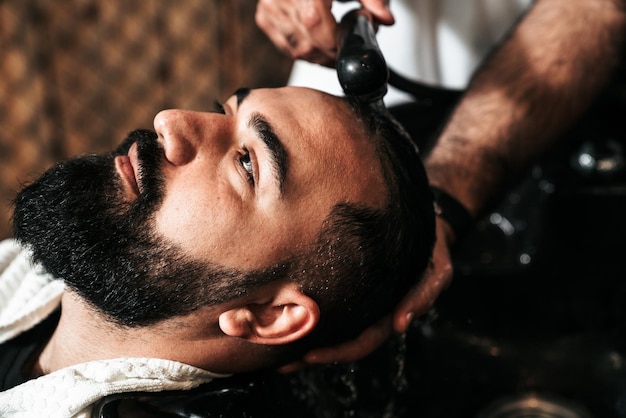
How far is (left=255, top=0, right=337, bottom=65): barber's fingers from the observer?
123 centimetres

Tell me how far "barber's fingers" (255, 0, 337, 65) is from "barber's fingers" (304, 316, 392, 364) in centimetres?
49

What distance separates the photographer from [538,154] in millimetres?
1605

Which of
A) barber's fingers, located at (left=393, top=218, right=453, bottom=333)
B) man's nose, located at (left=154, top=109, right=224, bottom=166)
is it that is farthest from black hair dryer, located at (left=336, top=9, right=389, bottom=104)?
barber's fingers, located at (left=393, top=218, right=453, bottom=333)

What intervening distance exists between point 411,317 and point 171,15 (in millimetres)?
2081

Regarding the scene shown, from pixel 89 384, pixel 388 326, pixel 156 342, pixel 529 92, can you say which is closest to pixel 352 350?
pixel 388 326

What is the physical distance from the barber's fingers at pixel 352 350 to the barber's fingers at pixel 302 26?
0.49m

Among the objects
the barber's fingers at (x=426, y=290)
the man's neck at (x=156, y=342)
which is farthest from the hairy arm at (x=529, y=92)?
the man's neck at (x=156, y=342)

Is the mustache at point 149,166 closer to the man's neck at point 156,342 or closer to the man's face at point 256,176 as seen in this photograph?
the man's face at point 256,176

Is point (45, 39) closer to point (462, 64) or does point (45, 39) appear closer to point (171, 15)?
point (171, 15)

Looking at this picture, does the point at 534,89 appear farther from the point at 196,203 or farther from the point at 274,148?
the point at 196,203

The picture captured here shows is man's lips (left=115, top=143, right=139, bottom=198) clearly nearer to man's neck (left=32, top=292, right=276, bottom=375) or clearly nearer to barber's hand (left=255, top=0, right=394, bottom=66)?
man's neck (left=32, top=292, right=276, bottom=375)

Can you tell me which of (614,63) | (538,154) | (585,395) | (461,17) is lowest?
(585,395)

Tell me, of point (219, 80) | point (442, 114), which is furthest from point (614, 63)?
point (219, 80)

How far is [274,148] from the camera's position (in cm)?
106
